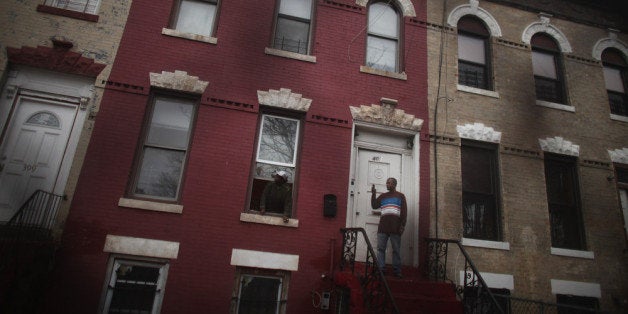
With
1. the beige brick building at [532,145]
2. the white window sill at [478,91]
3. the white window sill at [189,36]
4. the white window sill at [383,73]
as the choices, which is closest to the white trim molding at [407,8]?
the beige brick building at [532,145]

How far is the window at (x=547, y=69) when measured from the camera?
941cm

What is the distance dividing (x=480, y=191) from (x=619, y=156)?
3.66 meters

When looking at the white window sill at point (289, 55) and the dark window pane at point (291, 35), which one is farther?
the dark window pane at point (291, 35)

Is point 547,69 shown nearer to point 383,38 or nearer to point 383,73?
point 383,38

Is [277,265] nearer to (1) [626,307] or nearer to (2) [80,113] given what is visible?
(2) [80,113]

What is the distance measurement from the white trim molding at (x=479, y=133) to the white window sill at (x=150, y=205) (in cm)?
579

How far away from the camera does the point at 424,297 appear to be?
19.3 feet

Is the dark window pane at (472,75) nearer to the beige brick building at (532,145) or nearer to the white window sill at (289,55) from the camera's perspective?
the beige brick building at (532,145)

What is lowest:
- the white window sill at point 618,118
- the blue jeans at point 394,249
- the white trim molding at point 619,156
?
the blue jeans at point 394,249

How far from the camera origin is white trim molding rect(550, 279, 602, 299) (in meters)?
7.61

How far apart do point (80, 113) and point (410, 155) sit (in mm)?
6321

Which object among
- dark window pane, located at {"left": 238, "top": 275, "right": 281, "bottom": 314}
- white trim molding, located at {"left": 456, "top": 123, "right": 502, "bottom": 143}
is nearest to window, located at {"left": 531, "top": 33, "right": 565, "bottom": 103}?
white trim molding, located at {"left": 456, "top": 123, "right": 502, "bottom": 143}

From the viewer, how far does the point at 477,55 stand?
9266 mm

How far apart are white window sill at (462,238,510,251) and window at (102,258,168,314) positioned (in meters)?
5.51
